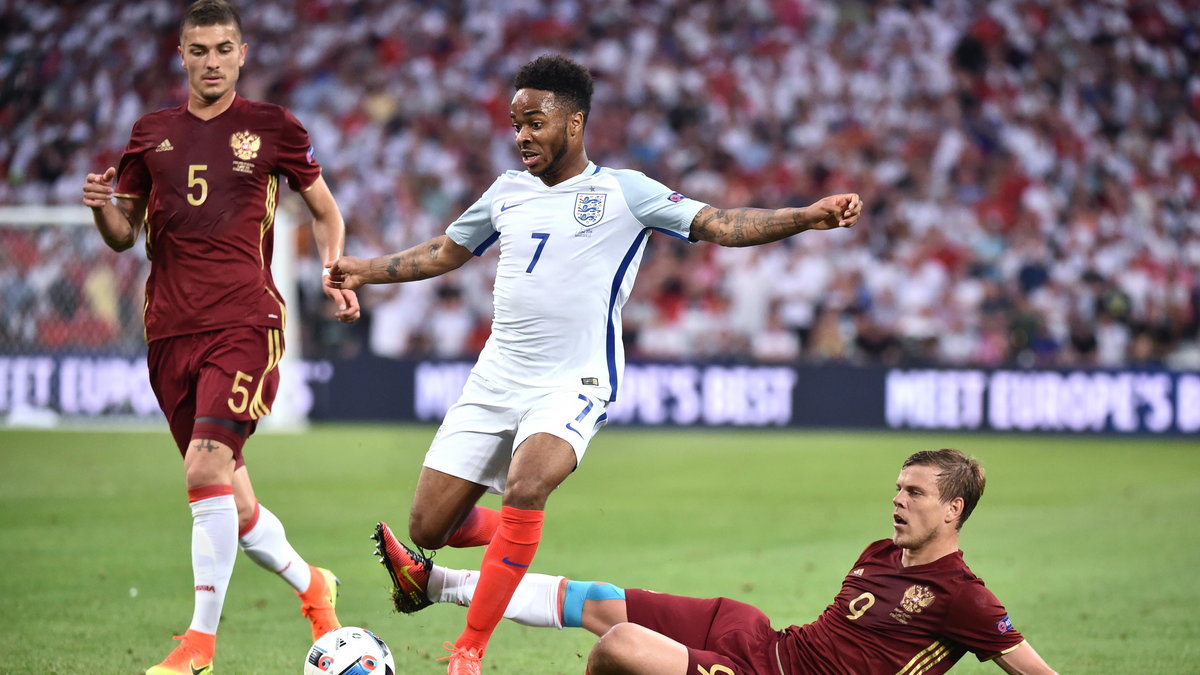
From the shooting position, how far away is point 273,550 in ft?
18.7

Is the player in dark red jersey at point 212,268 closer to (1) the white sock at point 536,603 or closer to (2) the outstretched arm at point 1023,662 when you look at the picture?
(1) the white sock at point 536,603

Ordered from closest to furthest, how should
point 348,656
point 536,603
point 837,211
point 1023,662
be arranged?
point 1023,662, point 837,211, point 348,656, point 536,603

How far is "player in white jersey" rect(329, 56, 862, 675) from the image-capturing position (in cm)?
530

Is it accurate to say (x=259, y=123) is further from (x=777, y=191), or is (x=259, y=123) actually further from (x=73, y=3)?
(x=73, y=3)

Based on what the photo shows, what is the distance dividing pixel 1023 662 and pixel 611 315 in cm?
200

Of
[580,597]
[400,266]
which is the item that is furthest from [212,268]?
[580,597]

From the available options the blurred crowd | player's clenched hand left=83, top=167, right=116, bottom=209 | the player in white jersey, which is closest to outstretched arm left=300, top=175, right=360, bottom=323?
the player in white jersey

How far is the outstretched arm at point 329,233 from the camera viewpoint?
19.1 ft

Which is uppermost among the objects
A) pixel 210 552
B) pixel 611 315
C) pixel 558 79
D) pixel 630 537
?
pixel 558 79

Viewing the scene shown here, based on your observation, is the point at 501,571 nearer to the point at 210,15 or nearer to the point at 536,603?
the point at 536,603

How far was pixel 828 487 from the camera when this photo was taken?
12297mm

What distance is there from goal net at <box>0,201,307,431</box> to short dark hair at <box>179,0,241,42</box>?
36.7 feet

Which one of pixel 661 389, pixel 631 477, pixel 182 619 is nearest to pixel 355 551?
pixel 182 619

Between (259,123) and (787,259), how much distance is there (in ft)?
44.4
